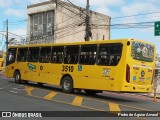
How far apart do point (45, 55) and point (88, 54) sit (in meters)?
4.33

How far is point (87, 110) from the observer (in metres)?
13.8

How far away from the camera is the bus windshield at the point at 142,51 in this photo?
1800 centimetres

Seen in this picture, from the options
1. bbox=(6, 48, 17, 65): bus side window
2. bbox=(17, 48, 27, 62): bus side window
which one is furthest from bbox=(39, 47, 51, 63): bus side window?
bbox=(6, 48, 17, 65): bus side window

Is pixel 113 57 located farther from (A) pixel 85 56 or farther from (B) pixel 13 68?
(B) pixel 13 68

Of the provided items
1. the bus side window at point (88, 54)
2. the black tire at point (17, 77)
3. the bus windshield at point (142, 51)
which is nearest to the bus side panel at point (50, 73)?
the bus side window at point (88, 54)

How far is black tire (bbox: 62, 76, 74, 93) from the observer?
20859mm

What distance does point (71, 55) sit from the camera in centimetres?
2105

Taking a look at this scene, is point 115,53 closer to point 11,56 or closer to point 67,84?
point 67,84

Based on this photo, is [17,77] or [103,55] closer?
[103,55]

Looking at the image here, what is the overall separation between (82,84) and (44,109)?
6756 millimetres

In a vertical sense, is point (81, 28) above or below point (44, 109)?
above

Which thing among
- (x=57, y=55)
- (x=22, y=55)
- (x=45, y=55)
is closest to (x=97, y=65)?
(x=57, y=55)

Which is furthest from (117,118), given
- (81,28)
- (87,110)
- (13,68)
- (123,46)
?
(81,28)

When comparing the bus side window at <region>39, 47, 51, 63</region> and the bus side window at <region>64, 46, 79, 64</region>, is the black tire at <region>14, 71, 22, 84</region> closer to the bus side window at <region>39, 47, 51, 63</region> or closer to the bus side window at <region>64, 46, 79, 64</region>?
the bus side window at <region>39, 47, 51, 63</region>
